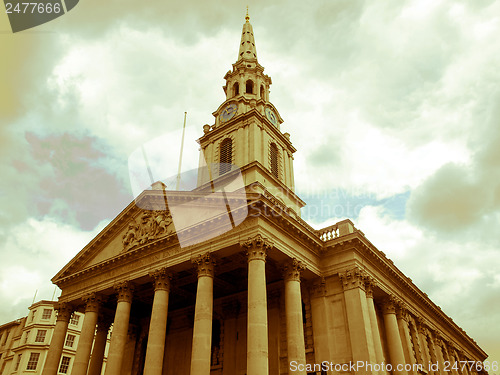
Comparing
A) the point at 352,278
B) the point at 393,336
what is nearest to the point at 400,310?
the point at 393,336

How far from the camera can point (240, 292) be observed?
28047mm

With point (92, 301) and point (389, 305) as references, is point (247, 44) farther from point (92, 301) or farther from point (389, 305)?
point (92, 301)

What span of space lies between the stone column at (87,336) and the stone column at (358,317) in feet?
53.7

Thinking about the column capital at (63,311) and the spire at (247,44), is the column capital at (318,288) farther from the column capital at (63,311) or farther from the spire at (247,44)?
the spire at (247,44)

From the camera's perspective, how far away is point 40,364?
165 ft

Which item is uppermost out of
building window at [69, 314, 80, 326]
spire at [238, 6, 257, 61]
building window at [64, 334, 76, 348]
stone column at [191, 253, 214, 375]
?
spire at [238, 6, 257, 61]

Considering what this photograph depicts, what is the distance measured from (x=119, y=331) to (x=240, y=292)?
27.8 feet

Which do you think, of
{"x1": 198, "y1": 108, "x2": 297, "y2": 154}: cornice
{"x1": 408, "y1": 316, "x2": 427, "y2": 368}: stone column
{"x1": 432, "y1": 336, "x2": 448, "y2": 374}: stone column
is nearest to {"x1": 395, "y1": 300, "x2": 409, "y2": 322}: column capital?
{"x1": 408, "y1": 316, "x2": 427, "y2": 368}: stone column

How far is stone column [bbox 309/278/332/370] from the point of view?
2270 centimetres

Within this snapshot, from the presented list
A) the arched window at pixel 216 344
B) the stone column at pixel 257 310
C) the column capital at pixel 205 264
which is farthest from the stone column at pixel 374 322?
the arched window at pixel 216 344

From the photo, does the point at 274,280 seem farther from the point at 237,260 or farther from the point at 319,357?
the point at 319,357

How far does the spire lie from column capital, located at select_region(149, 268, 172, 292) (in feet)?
99.4

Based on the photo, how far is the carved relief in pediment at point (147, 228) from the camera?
25.4 metres

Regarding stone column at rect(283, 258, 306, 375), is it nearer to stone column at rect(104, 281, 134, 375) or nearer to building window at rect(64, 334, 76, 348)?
stone column at rect(104, 281, 134, 375)
